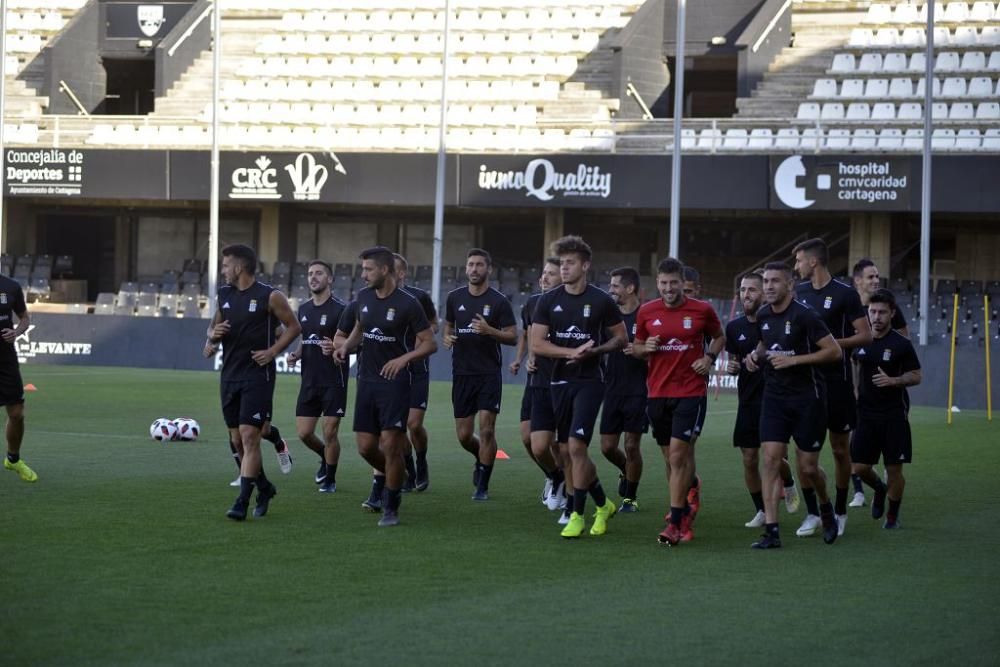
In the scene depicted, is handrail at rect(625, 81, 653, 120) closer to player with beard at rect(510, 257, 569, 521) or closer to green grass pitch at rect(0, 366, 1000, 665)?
green grass pitch at rect(0, 366, 1000, 665)

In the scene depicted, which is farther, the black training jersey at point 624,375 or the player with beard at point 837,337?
the black training jersey at point 624,375

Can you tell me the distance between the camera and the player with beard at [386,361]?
11.8 m

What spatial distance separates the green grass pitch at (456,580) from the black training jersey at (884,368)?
0.97m

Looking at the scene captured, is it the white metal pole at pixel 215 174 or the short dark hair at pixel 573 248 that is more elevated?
the white metal pole at pixel 215 174

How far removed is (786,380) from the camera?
1116cm

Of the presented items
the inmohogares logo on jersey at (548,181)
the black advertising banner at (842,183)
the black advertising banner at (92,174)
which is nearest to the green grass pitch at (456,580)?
the black advertising banner at (842,183)

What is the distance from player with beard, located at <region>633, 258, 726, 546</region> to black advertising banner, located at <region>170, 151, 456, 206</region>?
26015 mm

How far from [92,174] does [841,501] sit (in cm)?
3054

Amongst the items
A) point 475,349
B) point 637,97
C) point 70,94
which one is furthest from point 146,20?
point 475,349

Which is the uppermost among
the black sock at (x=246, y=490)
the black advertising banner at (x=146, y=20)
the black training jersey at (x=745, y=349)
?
the black advertising banner at (x=146, y=20)

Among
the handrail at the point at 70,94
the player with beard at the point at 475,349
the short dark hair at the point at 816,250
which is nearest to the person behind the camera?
the short dark hair at the point at 816,250

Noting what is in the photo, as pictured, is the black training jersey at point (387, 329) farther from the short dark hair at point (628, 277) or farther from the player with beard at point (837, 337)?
the player with beard at point (837, 337)

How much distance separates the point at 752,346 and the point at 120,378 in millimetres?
20872

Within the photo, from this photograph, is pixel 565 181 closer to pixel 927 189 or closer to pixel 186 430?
pixel 927 189
